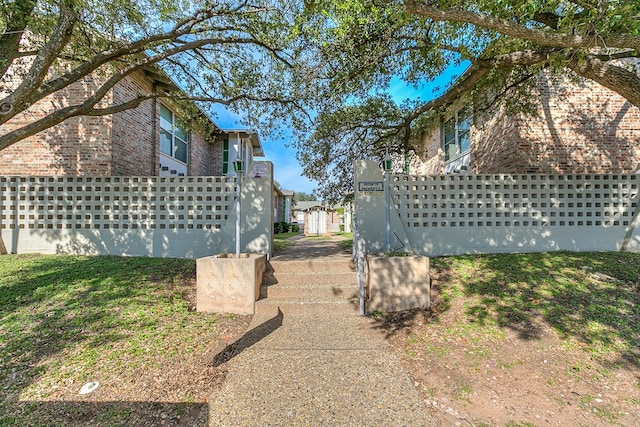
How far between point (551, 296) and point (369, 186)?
3.51 m

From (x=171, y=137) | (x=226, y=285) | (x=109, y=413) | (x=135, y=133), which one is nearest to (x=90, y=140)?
(x=135, y=133)

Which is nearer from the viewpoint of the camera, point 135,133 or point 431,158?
point 135,133

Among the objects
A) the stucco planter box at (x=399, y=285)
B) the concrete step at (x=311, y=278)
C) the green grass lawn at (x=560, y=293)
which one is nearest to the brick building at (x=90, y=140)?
the concrete step at (x=311, y=278)

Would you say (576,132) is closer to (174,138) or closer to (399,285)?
(399,285)

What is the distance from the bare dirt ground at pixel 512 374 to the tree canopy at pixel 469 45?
3576mm

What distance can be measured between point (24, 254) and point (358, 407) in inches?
321

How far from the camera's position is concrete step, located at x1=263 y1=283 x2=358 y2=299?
5.10 metres

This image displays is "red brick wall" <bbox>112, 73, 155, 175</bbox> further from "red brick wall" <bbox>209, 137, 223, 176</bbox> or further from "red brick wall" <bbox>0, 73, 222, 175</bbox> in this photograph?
"red brick wall" <bbox>209, 137, 223, 176</bbox>

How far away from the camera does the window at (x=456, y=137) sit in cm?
1109

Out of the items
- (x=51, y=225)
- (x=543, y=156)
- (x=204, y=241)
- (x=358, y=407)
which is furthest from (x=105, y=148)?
(x=543, y=156)

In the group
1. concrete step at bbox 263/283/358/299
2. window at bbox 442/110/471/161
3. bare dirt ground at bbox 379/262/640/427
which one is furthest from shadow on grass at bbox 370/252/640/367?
window at bbox 442/110/471/161

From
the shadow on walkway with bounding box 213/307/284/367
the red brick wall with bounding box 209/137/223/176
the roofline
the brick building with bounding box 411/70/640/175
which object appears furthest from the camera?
the red brick wall with bounding box 209/137/223/176

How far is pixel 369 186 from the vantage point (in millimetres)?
6324

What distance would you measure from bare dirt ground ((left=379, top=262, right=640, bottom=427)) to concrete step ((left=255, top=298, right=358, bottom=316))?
68cm
